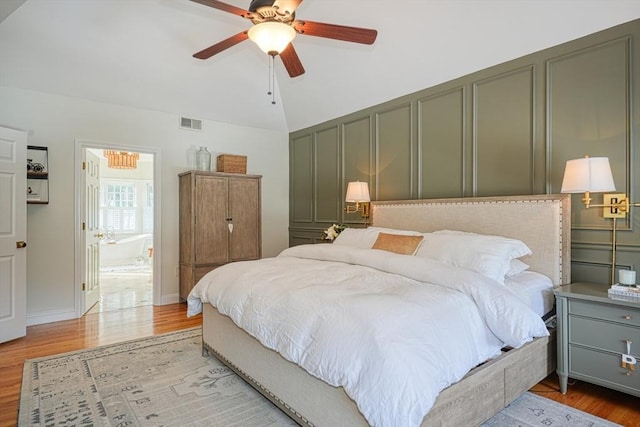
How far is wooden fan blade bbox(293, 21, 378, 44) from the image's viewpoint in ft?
8.00

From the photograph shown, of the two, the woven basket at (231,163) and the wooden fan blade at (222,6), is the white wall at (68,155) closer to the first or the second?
the woven basket at (231,163)

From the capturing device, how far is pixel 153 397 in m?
2.39

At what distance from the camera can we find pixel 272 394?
7.04 feet

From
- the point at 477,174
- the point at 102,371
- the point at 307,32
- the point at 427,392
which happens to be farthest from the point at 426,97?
the point at 102,371

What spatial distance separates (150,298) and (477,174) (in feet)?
15.4

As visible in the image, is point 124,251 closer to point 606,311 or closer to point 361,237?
point 361,237

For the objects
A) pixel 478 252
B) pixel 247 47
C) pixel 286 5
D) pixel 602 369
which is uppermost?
pixel 247 47

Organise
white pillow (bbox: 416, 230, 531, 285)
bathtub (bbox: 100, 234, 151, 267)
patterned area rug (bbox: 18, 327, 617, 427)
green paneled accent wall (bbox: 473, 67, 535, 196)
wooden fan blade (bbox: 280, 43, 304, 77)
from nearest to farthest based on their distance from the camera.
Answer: patterned area rug (bbox: 18, 327, 617, 427)
white pillow (bbox: 416, 230, 531, 285)
wooden fan blade (bbox: 280, 43, 304, 77)
green paneled accent wall (bbox: 473, 67, 535, 196)
bathtub (bbox: 100, 234, 151, 267)

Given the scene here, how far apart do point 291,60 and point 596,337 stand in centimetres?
294

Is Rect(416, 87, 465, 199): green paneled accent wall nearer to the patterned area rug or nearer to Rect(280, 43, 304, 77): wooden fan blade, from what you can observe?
Rect(280, 43, 304, 77): wooden fan blade

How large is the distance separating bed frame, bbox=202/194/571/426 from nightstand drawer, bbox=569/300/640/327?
11.3 inches

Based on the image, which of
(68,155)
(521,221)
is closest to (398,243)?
(521,221)

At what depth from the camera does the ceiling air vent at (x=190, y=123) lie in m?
5.06

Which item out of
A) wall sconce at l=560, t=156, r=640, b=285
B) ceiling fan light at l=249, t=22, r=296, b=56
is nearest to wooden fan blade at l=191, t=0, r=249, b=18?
ceiling fan light at l=249, t=22, r=296, b=56
